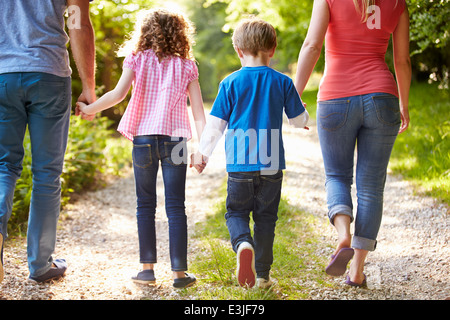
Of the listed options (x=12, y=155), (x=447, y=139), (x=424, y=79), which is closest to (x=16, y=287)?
(x=12, y=155)

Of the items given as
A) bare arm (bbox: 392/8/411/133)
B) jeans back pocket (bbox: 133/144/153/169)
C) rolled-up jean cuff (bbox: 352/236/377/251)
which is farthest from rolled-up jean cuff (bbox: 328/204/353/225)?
jeans back pocket (bbox: 133/144/153/169)

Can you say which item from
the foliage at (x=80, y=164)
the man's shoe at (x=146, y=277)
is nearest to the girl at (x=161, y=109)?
the man's shoe at (x=146, y=277)

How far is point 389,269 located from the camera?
11.3 feet

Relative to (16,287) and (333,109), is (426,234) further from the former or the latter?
(16,287)

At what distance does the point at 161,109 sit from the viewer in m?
2.95

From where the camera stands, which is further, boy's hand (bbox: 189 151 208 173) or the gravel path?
the gravel path

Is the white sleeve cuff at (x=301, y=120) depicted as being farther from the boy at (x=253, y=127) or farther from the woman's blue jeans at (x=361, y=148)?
the woman's blue jeans at (x=361, y=148)

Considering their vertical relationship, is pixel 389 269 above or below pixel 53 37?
below

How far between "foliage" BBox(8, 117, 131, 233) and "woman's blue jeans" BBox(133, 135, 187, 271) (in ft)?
5.39

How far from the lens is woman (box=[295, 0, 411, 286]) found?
2.79 m

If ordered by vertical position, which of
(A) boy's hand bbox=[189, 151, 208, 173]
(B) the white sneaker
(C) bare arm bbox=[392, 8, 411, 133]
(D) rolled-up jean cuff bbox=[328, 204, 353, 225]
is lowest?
(B) the white sneaker

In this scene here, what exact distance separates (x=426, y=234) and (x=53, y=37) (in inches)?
125

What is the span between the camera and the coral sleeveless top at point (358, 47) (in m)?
2.79

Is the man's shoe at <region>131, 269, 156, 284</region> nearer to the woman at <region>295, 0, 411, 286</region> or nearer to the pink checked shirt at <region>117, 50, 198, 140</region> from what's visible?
the pink checked shirt at <region>117, 50, 198, 140</region>
